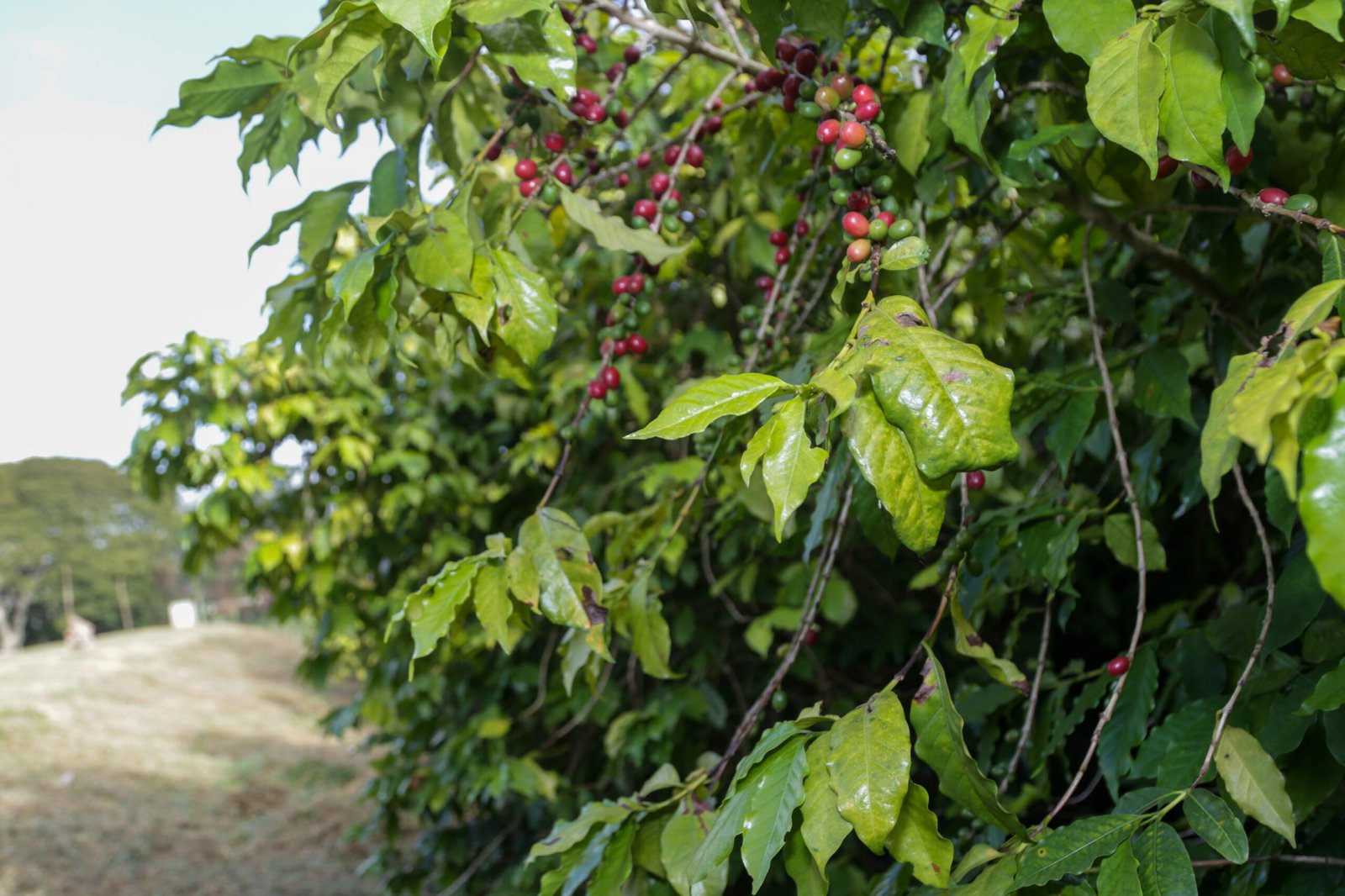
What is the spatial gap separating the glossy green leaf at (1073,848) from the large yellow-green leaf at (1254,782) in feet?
0.36

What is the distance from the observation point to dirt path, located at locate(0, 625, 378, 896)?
506 centimetres

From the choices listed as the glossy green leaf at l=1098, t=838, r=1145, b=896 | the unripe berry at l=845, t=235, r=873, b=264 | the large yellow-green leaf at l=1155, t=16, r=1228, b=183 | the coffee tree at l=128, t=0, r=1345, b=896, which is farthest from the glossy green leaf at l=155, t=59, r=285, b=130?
the glossy green leaf at l=1098, t=838, r=1145, b=896

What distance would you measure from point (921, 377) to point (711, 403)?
15 cm

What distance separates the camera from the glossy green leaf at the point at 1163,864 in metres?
0.66

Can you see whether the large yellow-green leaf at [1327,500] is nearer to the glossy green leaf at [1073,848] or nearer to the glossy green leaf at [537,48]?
the glossy green leaf at [1073,848]

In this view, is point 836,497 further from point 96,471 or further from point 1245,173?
point 96,471

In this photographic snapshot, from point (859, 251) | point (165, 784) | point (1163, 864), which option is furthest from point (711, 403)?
point (165, 784)

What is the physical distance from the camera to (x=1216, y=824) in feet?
2.31

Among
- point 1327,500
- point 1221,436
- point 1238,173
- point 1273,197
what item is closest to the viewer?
point 1327,500

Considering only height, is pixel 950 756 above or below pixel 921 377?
below

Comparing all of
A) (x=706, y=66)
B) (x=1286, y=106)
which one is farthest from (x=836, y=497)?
(x=706, y=66)

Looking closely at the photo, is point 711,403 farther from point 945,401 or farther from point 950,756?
point 950,756

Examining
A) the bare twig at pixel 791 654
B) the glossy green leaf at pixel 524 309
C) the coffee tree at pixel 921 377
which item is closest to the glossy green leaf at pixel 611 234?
the coffee tree at pixel 921 377

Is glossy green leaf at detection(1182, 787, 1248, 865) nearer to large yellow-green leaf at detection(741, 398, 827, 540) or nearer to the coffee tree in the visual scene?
the coffee tree
